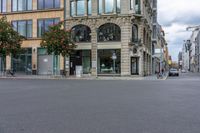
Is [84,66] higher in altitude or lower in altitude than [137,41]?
lower

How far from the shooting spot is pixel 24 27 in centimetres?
5353

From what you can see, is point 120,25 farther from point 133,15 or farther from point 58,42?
point 58,42

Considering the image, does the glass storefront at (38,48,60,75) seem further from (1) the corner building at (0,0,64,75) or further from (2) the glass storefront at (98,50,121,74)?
(2) the glass storefront at (98,50,121,74)

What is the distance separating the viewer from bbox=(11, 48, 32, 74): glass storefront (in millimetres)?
53312

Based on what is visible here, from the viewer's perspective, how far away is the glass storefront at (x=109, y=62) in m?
48.0

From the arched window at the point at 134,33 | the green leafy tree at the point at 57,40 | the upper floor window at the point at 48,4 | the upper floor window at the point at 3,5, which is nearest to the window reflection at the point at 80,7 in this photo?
the upper floor window at the point at 48,4

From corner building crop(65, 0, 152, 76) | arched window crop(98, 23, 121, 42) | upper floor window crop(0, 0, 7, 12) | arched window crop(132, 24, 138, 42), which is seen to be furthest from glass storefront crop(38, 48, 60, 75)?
arched window crop(132, 24, 138, 42)

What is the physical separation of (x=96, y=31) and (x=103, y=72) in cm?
601

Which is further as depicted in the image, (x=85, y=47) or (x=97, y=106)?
(x=85, y=47)

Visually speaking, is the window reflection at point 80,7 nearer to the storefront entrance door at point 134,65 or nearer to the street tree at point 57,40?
the street tree at point 57,40

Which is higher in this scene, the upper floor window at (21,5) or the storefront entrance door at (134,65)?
the upper floor window at (21,5)

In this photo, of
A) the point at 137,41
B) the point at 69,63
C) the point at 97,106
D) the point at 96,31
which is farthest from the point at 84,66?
the point at 97,106

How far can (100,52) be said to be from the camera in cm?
4888

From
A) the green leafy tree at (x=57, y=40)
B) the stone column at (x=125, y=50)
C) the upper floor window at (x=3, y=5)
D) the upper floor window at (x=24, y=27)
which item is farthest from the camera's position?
the upper floor window at (x=3, y=5)
